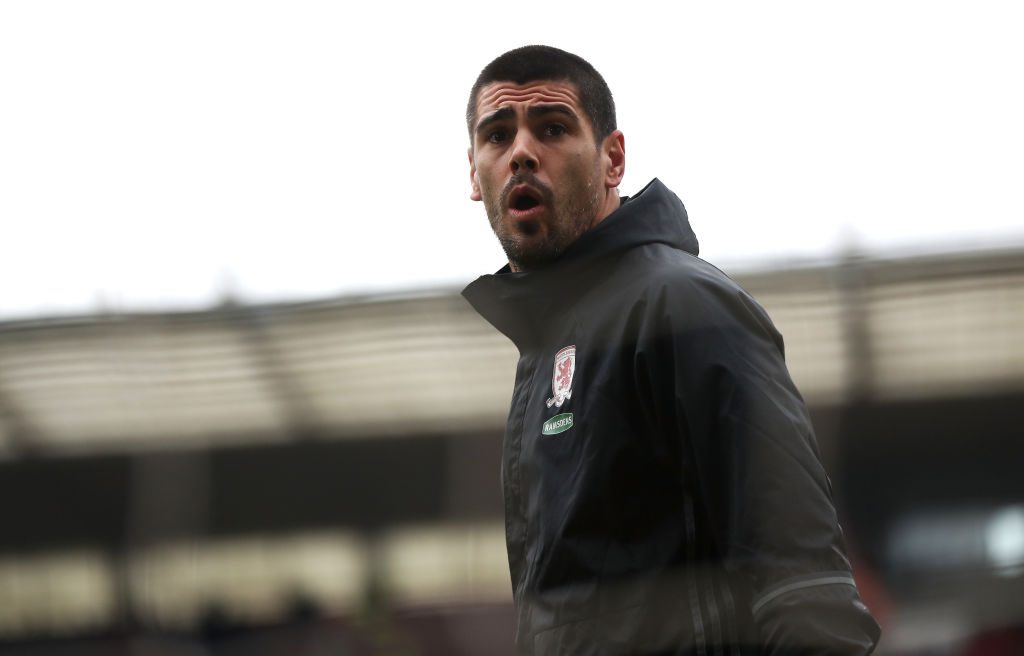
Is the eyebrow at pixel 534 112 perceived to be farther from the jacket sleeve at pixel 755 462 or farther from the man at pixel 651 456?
the jacket sleeve at pixel 755 462

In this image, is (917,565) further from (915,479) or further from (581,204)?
(581,204)

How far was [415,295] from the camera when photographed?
1.95 feet

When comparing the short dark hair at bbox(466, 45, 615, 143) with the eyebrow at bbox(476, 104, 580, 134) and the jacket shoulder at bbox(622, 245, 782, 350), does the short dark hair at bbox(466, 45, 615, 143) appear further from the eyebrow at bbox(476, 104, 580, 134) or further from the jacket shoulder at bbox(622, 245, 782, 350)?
the jacket shoulder at bbox(622, 245, 782, 350)

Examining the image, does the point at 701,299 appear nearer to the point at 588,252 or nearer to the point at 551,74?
the point at 588,252

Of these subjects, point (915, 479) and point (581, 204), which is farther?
point (581, 204)

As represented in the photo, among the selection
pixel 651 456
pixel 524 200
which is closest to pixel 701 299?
pixel 651 456

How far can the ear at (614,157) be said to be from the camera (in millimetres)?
999

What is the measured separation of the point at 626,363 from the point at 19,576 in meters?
0.38

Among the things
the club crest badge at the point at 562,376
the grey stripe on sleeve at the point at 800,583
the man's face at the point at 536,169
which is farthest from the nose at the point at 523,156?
the grey stripe on sleeve at the point at 800,583

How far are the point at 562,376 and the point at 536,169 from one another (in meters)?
0.18

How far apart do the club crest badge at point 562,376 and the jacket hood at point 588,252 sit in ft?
0.17


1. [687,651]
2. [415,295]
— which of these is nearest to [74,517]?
[415,295]

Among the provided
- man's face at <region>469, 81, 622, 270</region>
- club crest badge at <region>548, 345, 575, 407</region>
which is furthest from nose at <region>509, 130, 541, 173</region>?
club crest badge at <region>548, 345, 575, 407</region>

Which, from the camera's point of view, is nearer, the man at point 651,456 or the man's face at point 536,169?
the man at point 651,456
